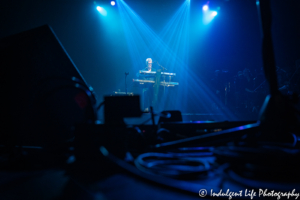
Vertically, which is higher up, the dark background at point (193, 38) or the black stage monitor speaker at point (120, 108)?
the dark background at point (193, 38)

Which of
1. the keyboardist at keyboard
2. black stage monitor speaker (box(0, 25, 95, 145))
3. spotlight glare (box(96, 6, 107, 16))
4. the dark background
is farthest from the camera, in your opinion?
spotlight glare (box(96, 6, 107, 16))

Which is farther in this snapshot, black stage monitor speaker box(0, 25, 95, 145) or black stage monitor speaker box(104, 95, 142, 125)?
black stage monitor speaker box(104, 95, 142, 125)

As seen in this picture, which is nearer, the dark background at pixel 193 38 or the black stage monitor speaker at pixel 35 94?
the black stage monitor speaker at pixel 35 94

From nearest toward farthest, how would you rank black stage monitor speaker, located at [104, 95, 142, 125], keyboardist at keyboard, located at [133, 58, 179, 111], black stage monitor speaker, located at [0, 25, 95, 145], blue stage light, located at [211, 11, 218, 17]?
black stage monitor speaker, located at [0, 25, 95, 145], black stage monitor speaker, located at [104, 95, 142, 125], keyboardist at keyboard, located at [133, 58, 179, 111], blue stage light, located at [211, 11, 218, 17]

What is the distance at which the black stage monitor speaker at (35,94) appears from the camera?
73 cm

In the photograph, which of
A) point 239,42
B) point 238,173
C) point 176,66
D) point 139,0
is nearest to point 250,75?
point 239,42

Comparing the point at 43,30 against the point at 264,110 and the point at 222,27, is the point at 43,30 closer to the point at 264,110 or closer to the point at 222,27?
the point at 264,110

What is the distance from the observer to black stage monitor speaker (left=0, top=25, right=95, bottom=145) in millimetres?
728

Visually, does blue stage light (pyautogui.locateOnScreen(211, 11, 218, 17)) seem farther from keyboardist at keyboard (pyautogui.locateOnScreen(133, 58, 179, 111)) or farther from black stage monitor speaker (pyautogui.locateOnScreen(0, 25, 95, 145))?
black stage monitor speaker (pyautogui.locateOnScreen(0, 25, 95, 145))

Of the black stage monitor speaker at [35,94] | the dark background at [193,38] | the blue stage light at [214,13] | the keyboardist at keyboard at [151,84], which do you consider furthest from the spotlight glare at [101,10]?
the black stage monitor speaker at [35,94]

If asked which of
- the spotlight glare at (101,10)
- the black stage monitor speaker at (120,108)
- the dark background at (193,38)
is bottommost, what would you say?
the black stage monitor speaker at (120,108)

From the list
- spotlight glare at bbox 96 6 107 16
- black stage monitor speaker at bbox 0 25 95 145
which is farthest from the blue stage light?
black stage monitor speaker at bbox 0 25 95 145

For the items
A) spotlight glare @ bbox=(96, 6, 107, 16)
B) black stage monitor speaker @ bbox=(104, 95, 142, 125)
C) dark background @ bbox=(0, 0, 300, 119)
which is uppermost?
spotlight glare @ bbox=(96, 6, 107, 16)

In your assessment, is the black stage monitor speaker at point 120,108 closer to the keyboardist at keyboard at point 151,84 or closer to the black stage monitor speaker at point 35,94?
the black stage monitor speaker at point 35,94
